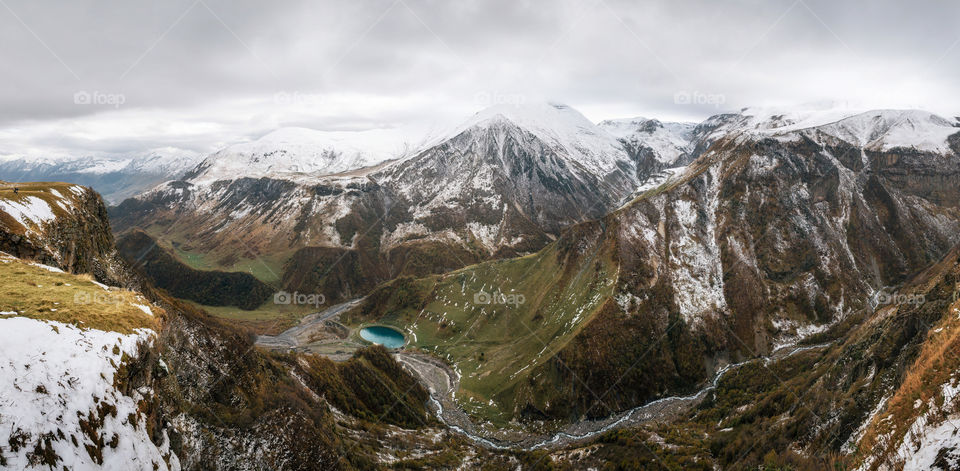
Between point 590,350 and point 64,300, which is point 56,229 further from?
point 590,350

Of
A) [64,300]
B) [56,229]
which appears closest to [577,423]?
[64,300]

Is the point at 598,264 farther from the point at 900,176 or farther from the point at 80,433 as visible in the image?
the point at 900,176

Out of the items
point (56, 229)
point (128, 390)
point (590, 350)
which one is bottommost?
point (590, 350)

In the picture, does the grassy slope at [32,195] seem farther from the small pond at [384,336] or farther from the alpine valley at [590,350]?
the small pond at [384,336]

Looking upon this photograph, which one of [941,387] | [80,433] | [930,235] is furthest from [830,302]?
[80,433]

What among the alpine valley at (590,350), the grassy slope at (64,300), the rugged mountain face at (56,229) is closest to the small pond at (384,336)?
the alpine valley at (590,350)
